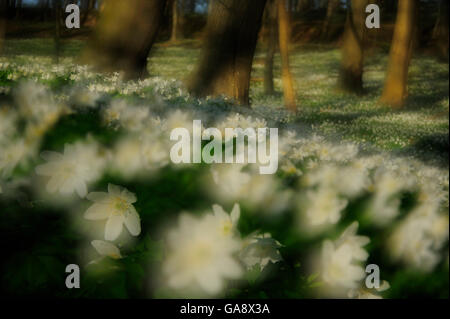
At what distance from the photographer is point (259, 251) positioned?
1386mm

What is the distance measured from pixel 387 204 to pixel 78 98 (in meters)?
1.31

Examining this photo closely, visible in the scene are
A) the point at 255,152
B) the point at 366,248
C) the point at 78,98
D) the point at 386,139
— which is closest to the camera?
the point at 366,248

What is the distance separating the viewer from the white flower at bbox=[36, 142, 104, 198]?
1.52 metres

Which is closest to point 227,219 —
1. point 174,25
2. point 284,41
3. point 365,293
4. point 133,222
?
point 133,222

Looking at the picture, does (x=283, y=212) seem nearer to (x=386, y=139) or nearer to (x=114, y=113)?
(x=114, y=113)

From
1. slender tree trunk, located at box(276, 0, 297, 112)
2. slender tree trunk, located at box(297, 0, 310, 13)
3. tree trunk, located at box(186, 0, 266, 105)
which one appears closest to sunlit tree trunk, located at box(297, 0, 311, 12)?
slender tree trunk, located at box(297, 0, 310, 13)

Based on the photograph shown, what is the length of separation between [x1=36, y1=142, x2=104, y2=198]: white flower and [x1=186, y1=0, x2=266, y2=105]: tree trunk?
5.81m

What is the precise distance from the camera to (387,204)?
1.57m

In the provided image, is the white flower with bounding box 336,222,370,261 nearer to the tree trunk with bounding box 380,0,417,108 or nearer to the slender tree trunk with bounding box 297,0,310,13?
the tree trunk with bounding box 380,0,417,108

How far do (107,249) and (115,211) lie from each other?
0.13 meters

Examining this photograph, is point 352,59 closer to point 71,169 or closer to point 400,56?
point 400,56

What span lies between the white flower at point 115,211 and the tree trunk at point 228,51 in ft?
19.3

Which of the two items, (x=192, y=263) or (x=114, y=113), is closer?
(x=192, y=263)
